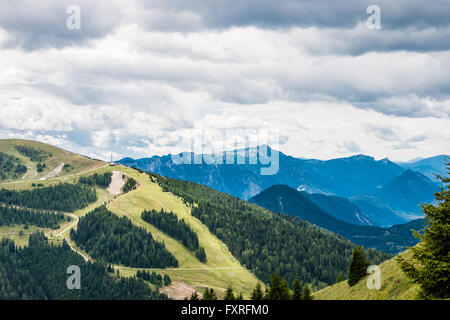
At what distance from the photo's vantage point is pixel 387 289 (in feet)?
206

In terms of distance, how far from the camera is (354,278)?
81.5 metres

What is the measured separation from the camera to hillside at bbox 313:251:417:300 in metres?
55.4

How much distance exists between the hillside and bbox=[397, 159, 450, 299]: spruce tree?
9.19m

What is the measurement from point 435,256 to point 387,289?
26559mm

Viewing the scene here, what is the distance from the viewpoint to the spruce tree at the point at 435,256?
3756 cm

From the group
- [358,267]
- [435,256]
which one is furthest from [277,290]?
[435,256]

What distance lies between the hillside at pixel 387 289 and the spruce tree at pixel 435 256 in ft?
30.2
